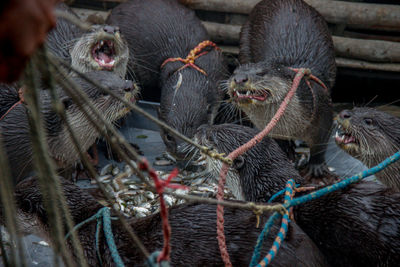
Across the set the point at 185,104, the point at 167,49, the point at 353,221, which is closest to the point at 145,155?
the point at 185,104

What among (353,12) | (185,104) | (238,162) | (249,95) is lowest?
(185,104)

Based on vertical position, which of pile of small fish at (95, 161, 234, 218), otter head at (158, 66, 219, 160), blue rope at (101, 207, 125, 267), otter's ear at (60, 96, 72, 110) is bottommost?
pile of small fish at (95, 161, 234, 218)

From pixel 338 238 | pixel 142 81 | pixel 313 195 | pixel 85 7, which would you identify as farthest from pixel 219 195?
pixel 85 7

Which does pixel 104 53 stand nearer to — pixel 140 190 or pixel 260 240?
pixel 140 190

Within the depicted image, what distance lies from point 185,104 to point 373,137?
146 centimetres

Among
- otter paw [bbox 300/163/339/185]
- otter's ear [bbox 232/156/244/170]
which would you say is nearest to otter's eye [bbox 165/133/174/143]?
otter paw [bbox 300/163/339/185]

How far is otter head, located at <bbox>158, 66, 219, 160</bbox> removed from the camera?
3.25 meters

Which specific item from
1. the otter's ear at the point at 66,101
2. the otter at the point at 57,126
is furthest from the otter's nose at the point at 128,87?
the otter's ear at the point at 66,101

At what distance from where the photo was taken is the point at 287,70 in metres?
3.01

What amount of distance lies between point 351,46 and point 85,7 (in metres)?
2.62

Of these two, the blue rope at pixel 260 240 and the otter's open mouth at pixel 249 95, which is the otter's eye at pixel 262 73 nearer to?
the otter's open mouth at pixel 249 95

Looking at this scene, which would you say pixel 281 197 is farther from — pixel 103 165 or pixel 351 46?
pixel 351 46

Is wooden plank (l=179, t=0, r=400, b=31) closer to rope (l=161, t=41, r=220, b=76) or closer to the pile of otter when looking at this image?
the pile of otter

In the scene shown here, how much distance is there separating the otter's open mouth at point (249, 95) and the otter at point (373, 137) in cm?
56
